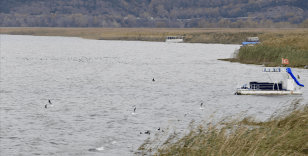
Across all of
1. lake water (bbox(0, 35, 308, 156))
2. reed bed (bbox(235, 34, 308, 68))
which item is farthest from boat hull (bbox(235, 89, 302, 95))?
reed bed (bbox(235, 34, 308, 68))

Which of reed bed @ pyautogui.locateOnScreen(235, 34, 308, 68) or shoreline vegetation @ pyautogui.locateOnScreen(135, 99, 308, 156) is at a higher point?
reed bed @ pyautogui.locateOnScreen(235, 34, 308, 68)

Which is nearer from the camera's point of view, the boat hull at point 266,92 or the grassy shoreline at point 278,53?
the boat hull at point 266,92

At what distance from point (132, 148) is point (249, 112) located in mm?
9516

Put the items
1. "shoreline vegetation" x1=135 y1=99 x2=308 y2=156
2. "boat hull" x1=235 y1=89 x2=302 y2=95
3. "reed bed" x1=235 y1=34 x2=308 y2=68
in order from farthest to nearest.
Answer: "reed bed" x1=235 y1=34 x2=308 y2=68
"boat hull" x1=235 y1=89 x2=302 y2=95
"shoreline vegetation" x1=135 y1=99 x2=308 y2=156

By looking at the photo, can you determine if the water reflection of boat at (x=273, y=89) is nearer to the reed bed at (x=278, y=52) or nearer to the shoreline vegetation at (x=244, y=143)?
the shoreline vegetation at (x=244, y=143)

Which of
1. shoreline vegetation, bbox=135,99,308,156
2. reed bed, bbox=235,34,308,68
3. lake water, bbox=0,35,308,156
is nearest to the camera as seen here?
shoreline vegetation, bbox=135,99,308,156

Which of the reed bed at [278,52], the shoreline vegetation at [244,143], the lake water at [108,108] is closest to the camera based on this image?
the shoreline vegetation at [244,143]

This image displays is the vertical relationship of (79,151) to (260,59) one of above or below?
below

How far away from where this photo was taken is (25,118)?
2395 centimetres

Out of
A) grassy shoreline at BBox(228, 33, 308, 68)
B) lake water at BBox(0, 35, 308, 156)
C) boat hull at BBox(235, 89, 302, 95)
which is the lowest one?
lake water at BBox(0, 35, 308, 156)

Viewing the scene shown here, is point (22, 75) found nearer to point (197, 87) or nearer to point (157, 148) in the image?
point (197, 87)

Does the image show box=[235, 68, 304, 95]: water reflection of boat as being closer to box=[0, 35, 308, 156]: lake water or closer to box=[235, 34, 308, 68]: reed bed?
box=[0, 35, 308, 156]: lake water

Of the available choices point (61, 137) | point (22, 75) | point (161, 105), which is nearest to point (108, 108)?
point (161, 105)

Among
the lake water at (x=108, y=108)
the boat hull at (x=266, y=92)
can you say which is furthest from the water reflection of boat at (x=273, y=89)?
the lake water at (x=108, y=108)
